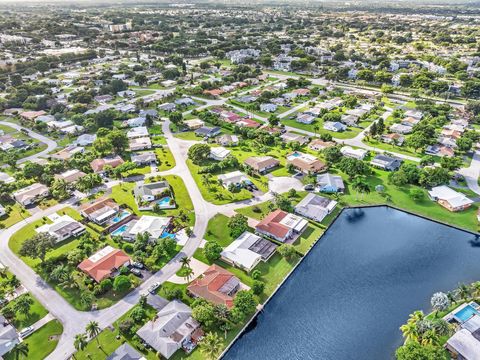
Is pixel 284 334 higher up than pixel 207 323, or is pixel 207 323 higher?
pixel 207 323

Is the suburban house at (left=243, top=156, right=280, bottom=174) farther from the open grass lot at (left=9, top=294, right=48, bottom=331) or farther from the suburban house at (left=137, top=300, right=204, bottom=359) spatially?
the open grass lot at (left=9, top=294, right=48, bottom=331)

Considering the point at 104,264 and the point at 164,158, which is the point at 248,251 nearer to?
the point at 104,264

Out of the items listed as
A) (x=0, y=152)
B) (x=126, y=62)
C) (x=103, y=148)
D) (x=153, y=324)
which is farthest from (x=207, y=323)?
(x=126, y=62)

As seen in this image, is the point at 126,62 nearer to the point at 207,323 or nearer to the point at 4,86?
the point at 4,86

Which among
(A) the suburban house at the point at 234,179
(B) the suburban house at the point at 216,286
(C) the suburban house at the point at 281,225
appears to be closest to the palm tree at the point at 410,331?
(B) the suburban house at the point at 216,286

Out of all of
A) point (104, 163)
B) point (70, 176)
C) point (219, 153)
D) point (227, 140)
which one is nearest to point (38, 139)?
point (70, 176)

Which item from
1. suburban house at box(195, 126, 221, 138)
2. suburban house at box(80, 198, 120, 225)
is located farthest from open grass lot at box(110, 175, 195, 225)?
suburban house at box(195, 126, 221, 138)

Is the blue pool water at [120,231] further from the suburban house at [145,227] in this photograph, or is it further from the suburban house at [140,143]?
the suburban house at [140,143]
